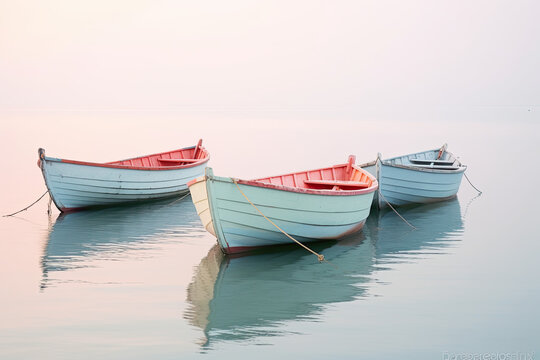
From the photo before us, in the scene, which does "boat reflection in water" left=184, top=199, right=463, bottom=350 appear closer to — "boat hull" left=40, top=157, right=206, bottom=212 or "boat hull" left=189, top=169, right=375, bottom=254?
"boat hull" left=189, top=169, right=375, bottom=254

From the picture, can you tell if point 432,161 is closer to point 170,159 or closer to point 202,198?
point 170,159

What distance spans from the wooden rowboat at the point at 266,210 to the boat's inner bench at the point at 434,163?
6339mm

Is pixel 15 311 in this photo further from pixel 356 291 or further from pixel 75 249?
pixel 356 291

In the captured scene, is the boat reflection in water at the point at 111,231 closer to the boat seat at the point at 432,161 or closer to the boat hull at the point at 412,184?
the boat hull at the point at 412,184

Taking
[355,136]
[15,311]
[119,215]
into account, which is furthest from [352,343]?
[355,136]

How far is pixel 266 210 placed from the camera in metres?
12.7

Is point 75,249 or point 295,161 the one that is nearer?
point 75,249

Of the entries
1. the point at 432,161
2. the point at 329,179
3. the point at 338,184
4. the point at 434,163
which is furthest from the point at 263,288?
the point at 434,163

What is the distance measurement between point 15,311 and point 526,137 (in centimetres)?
5171

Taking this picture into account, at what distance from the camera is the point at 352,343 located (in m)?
8.77

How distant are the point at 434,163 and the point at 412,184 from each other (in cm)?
361

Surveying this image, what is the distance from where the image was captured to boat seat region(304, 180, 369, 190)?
15.4m

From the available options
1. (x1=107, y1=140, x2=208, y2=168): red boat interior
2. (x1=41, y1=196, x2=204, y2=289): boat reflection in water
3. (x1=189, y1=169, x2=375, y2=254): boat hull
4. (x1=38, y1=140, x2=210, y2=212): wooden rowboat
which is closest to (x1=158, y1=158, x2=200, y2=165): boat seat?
(x1=107, y1=140, x2=208, y2=168): red boat interior

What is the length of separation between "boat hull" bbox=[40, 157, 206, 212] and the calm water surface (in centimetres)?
39
